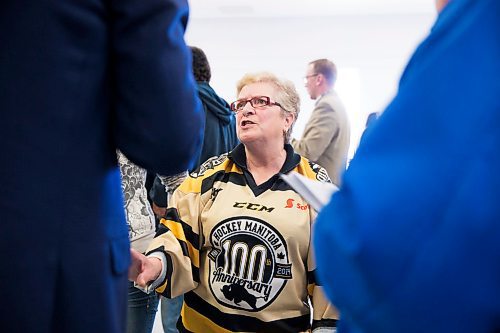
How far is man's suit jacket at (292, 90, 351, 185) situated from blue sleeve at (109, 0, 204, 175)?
2989 millimetres

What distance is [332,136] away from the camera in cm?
366

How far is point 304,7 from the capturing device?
6.52 meters

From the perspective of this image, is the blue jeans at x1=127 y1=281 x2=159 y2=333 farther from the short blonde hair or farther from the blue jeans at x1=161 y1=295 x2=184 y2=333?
the short blonde hair

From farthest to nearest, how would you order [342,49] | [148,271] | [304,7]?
[342,49] < [304,7] < [148,271]

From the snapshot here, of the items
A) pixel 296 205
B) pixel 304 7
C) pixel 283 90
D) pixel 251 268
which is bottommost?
pixel 251 268

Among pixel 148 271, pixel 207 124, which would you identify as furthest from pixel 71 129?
pixel 207 124

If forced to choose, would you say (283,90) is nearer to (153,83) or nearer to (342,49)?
(153,83)

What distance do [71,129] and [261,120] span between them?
1.12 m

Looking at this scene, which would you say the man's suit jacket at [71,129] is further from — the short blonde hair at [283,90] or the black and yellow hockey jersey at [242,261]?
the short blonde hair at [283,90]

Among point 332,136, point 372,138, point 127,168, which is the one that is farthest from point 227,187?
point 332,136

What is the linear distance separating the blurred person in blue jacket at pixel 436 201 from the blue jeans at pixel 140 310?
1.51 meters

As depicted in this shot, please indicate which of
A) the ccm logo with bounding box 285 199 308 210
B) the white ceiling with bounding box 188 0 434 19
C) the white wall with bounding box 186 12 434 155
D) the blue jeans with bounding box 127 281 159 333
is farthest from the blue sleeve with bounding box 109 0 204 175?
the white wall with bounding box 186 12 434 155

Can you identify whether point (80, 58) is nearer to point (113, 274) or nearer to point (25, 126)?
point (25, 126)

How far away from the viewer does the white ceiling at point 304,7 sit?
6.31 m
